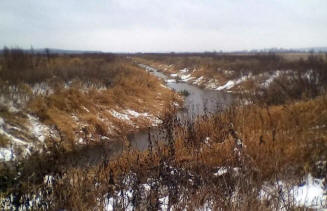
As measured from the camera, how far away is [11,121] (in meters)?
10.0

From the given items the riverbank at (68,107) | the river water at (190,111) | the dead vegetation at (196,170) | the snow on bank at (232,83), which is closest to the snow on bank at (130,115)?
the riverbank at (68,107)

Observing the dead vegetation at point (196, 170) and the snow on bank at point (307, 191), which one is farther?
the snow on bank at point (307, 191)

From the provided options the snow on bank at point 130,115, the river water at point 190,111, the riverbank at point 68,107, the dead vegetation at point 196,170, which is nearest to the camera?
the dead vegetation at point 196,170

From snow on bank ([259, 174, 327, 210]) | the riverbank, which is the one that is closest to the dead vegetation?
snow on bank ([259, 174, 327, 210])

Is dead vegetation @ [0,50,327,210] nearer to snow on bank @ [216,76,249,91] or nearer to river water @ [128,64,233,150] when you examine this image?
river water @ [128,64,233,150]

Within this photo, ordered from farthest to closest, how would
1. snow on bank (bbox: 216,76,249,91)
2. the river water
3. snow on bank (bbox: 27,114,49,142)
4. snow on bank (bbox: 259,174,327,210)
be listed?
snow on bank (bbox: 216,76,249,91)
snow on bank (bbox: 27,114,49,142)
the river water
snow on bank (bbox: 259,174,327,210)

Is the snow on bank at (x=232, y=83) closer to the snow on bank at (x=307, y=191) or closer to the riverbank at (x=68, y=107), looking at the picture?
the riverbank at (x=68, y=107)

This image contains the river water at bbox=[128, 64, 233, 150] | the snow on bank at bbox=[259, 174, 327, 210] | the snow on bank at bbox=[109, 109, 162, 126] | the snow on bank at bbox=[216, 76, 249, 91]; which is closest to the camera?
the snow on bank at bbox=[259, 174, 327, 210]

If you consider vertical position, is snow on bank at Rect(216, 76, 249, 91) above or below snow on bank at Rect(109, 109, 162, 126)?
above

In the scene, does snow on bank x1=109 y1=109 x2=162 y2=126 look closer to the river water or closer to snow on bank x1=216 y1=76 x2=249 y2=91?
the river water

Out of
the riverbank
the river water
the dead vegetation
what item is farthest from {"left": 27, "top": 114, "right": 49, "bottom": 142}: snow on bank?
the dead vegetation

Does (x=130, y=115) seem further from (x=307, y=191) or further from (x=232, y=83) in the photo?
(x=232, y=83)

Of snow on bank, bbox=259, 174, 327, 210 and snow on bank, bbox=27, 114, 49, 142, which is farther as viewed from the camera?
snow on bank, bbox=27, 114, 49, 142

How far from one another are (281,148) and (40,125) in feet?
31.6
